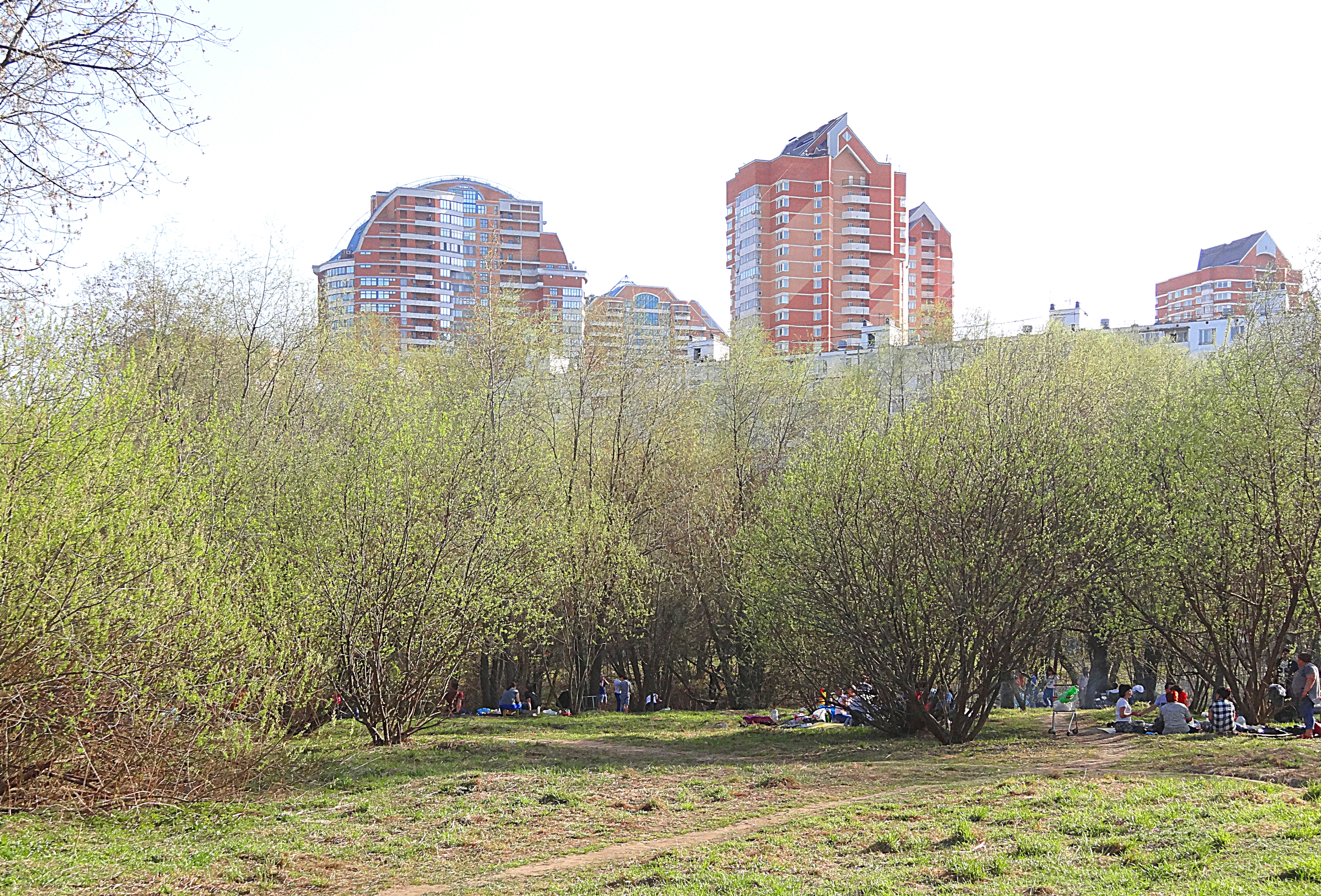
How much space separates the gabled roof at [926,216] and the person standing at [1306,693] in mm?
94089

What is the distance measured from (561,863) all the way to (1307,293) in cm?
1862

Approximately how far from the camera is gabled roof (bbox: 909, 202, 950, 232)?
107 m

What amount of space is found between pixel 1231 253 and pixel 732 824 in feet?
360

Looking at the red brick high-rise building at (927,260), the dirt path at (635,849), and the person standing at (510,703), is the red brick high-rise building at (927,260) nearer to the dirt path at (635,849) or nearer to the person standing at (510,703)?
the person standing at (510,703)

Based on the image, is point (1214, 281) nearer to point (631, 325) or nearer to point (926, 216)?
point (926, 216)

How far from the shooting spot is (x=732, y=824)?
38.2 feet

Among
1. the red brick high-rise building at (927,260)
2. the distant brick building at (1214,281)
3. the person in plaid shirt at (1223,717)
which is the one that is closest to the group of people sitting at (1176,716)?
the person in plaid shirt at (1223,717)

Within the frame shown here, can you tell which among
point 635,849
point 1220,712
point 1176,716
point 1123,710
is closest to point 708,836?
point 635,849

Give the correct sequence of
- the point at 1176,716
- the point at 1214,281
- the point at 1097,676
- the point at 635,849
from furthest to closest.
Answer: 1. the point at 1214,281
2. the point at 1097,676
3. the point at 1176,716
4. the point at 635,849

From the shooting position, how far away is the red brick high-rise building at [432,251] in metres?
97.4

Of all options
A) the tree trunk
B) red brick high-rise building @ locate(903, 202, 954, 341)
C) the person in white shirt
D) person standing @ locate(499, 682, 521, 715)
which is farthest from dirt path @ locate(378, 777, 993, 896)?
red brick high-rise building @ locate(903, 202, 954, 341)

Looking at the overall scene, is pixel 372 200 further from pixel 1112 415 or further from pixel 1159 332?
pixel 1112 415

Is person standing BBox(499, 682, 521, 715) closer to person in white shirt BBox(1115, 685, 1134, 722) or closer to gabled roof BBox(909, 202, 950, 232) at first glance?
person in white shirt BBox(1115, 685, 1134, 722)

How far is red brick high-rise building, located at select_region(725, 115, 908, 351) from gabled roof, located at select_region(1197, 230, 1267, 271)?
37157 millimetres
